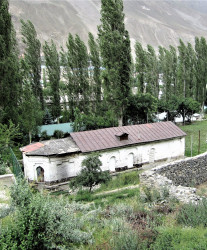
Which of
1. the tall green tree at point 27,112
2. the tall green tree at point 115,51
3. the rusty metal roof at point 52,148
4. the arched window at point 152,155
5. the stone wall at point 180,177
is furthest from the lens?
the tall green tree at point 115,51

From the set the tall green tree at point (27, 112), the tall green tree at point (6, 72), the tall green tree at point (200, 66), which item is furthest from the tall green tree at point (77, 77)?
the tall green tree at point (200, 66)

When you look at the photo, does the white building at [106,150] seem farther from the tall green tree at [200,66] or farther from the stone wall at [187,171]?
the tall green tree at [200,66]

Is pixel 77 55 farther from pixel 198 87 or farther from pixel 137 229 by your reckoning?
pixel 137 229

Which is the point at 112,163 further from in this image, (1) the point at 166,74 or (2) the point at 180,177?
(1) the point at 166,74

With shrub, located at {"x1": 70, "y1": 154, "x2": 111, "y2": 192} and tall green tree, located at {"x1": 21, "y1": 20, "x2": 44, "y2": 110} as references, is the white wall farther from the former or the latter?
tall green tree, located at {"x1": 21, "y1": 20, "x2": 44, "y2": 110}

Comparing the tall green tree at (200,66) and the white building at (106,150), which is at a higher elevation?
the tall green tree at (200,66)

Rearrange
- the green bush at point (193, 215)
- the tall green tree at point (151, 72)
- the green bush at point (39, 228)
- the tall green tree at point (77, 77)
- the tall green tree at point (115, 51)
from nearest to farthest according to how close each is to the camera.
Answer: the green bush at point (39, 228), the green bush at point (193, 215), the tall green tree at point (115, 51), the tall green tree at point (77, 77), the tall green tree at point (151, 72)

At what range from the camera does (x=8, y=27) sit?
16.9 m

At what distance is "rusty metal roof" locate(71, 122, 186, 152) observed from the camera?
16.1 meters

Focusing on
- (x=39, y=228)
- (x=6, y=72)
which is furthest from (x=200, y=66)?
(x=39, y=228)

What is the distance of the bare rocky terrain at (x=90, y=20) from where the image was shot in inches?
4466

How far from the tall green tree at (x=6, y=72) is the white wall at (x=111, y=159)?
3843 mm

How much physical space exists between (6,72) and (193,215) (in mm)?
15204

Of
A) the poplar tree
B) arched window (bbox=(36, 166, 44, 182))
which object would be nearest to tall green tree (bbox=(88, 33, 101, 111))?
the poplar tree
